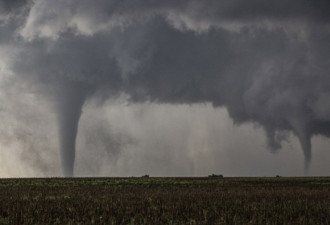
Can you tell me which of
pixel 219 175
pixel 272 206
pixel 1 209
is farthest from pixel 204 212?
pixel 219 175

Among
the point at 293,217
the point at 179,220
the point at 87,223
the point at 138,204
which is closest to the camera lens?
the point at 87,223

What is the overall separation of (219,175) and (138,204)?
274 feet

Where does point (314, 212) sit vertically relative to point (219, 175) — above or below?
below

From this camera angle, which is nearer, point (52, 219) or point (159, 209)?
point (52, 219)

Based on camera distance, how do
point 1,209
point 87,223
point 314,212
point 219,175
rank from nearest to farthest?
point 87,223
point 314,212
point 1,209
point 219,175

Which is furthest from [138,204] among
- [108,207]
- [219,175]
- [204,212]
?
[219,175]

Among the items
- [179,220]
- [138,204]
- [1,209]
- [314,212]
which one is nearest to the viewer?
[179,220]

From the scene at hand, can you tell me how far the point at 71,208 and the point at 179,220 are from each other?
6.30 m

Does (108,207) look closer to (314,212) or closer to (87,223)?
(87,223)

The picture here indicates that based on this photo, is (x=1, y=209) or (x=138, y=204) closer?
(x=1, y=209)

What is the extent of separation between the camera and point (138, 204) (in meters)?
24.6

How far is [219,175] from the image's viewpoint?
106 meters

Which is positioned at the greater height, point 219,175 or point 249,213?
point 219,175

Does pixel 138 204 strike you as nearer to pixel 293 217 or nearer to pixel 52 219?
pixel 52 219
